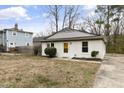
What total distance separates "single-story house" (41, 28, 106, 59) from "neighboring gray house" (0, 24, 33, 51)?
10.8m

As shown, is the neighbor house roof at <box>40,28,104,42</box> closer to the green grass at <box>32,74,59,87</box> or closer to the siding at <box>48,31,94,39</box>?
the siding at <box>48,31,94,39</box>

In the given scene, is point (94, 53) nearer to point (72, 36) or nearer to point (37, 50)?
point (72, 36)

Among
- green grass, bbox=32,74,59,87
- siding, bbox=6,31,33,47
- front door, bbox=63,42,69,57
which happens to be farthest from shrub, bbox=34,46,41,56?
green grass, bbox=32,74,59,87

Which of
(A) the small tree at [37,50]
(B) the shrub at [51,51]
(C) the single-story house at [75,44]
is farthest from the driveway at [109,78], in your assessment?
(A) the small tree at [37,50]

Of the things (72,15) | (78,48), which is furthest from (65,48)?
(72,15)

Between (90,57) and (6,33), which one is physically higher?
(6,33)

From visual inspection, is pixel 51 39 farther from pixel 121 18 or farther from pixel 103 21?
pixel 121 18

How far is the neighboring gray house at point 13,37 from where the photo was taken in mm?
28062

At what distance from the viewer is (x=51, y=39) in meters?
19.4

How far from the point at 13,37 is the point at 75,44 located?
49.7 ft

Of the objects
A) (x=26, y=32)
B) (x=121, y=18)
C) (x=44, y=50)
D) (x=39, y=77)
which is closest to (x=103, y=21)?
(x=121, y=18)
